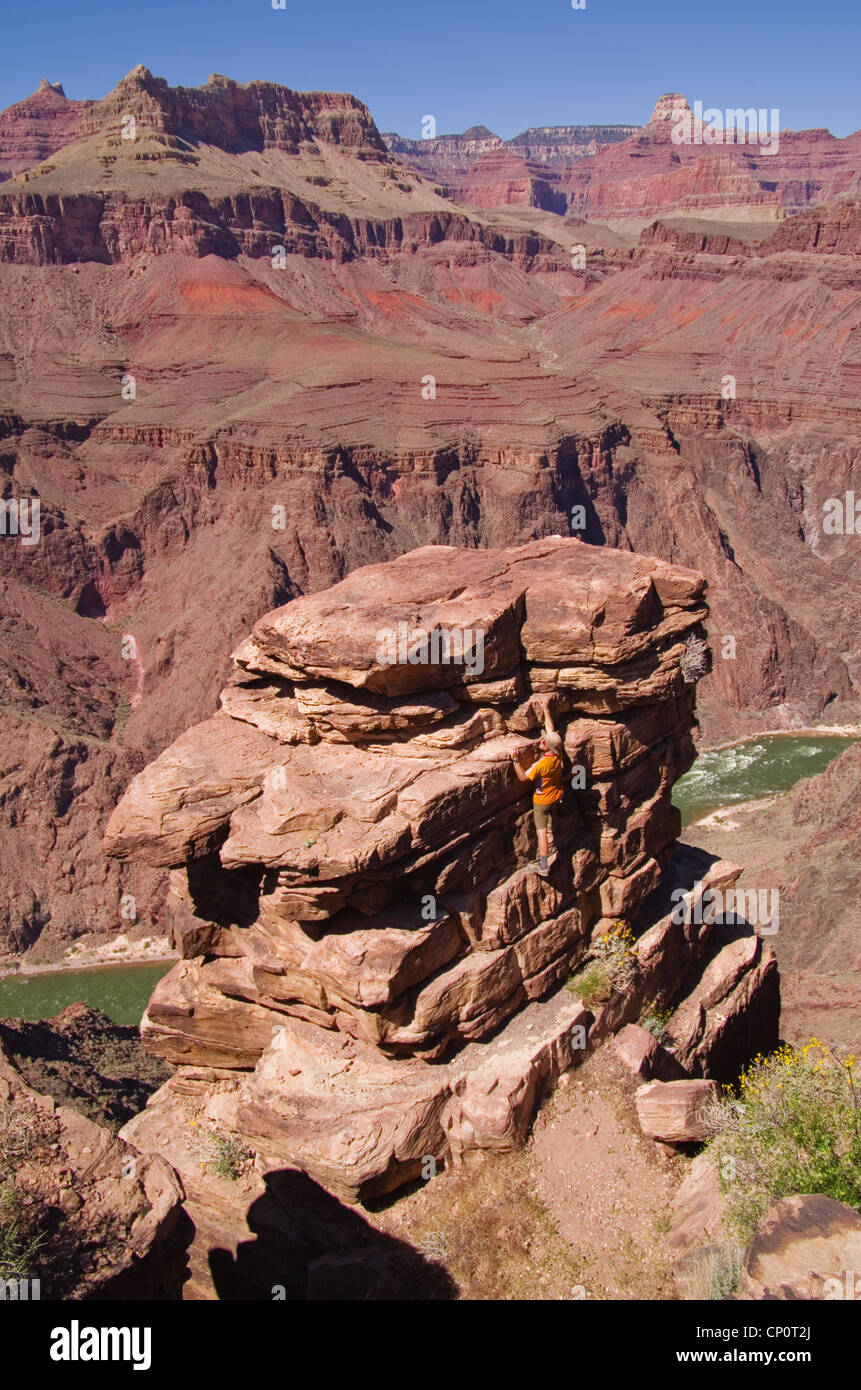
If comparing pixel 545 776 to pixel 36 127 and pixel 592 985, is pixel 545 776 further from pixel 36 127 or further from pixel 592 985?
pixel 36 127

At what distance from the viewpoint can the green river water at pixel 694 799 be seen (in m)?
39.5

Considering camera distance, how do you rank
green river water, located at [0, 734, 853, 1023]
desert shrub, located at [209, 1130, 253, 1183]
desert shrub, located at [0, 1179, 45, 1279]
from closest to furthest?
desert shrub, located at [0, 1179, 45, 1279] → desert shrub, located at [209, 1130, 253, 1183] → green river water, located at [0, 734, 853, 1023]

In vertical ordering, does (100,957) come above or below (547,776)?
below

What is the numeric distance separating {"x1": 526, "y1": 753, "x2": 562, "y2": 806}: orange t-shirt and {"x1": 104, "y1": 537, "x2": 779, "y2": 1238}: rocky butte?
1.40 feet

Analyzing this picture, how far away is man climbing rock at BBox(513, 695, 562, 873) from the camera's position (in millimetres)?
18062

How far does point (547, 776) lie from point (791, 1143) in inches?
271

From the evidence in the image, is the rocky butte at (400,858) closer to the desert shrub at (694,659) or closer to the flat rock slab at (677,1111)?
the desert shrub at (694,659)

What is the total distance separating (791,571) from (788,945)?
164ft

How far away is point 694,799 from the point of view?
181ft

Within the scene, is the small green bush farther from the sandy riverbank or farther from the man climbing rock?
the sandy riverbank

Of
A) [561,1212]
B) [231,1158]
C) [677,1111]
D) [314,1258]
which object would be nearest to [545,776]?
[677,1111]

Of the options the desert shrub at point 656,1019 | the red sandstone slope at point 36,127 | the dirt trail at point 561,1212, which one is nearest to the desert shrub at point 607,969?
the desert shrub at point 656,1019

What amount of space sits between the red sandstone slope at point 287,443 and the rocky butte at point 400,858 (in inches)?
1076

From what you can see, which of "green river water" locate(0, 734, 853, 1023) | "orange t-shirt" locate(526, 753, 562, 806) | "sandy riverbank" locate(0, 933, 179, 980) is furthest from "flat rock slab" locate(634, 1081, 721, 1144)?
"sandy riverbank" locate(0, 933, 179, 980)
